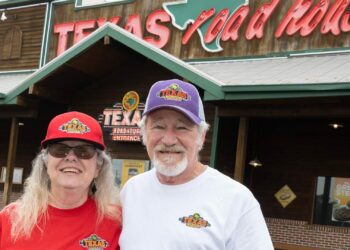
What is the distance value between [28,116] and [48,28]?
3.87 metres

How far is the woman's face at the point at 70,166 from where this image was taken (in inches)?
123

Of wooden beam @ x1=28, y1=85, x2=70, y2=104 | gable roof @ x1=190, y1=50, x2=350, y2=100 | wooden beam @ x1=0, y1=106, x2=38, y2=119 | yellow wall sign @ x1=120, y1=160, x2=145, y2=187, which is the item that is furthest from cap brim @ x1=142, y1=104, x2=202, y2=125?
wooden beam @ x1=0, y1=106, x2=38, y2=119

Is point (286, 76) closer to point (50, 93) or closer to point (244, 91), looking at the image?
point (244, 91)

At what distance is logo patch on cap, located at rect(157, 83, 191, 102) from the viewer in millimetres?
2885

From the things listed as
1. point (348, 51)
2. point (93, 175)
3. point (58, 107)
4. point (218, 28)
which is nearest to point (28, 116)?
point (58, 107)

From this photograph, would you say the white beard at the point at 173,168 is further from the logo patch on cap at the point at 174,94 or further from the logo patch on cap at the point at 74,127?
the logo patch on cap at the point at 74,127

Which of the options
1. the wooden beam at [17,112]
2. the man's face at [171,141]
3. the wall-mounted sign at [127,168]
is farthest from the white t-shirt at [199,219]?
the wooden beam at [17,112]

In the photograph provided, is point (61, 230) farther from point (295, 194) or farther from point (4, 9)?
point (4, 9)

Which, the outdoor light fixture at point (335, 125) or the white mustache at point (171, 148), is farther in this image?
the outdoor light fixture at point (335, 125)

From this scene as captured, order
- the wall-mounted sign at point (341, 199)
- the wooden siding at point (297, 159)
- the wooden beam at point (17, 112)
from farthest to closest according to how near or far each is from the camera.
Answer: the wooden beam at point (17, 112) → the wooden siding at point (297, 159) → the wall-mounted sign at point (341, 199)

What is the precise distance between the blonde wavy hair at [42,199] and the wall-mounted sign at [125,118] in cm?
762

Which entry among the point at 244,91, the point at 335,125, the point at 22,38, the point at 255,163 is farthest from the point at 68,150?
the point at 22,38

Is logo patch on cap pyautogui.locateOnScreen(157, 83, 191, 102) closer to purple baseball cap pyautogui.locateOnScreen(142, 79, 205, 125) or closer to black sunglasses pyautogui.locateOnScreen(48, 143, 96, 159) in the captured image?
purple baseball cap pyautogui.locateOnScreen(142, 79, 205, 125)

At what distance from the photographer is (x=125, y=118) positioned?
37.0 feet
